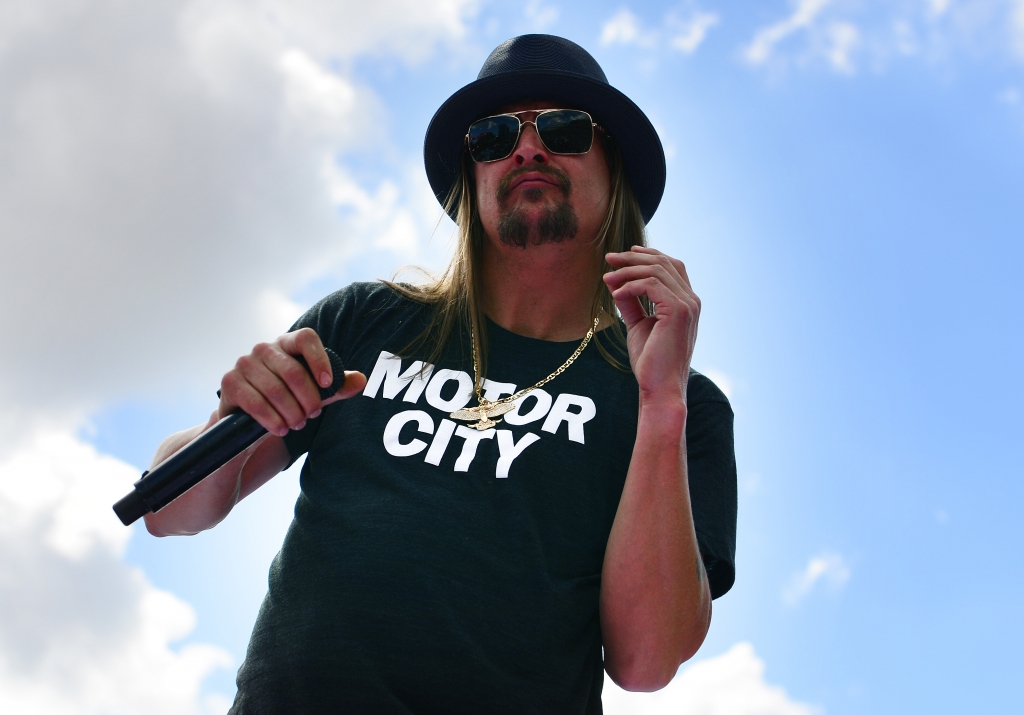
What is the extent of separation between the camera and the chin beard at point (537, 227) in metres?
3.80

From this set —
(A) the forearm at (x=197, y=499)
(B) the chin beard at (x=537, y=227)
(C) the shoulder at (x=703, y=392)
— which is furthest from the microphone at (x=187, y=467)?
(B) the chin beard at (x=537, y=227)

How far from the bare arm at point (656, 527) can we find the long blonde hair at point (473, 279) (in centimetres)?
45

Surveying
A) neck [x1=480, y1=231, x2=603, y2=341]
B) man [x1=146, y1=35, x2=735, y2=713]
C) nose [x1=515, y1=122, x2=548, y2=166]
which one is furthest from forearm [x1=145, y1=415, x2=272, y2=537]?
nose [x1=515, y1=122, x2=548, y2=166]

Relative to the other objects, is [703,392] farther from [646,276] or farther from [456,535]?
[456,535]

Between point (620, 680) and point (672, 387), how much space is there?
0.94 m

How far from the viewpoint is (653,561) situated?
9.24 ft

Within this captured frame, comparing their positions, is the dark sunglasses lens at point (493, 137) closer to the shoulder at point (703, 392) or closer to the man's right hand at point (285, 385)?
the shoulder at point (703, 392)

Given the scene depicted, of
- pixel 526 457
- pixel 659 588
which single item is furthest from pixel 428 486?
pixel 659 588

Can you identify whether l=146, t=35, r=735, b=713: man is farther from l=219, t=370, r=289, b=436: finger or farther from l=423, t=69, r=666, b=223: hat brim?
l=423, t=69, r=666, b=223: hat brim

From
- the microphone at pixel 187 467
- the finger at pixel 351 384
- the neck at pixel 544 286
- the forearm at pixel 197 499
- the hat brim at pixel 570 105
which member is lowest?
the microphone at pixel 187 467

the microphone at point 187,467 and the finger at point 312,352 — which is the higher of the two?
the finger at point 312,352

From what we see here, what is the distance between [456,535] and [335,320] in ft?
3.51

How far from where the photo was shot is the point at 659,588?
2824mm

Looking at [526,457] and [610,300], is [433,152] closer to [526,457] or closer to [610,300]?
[610,300]
